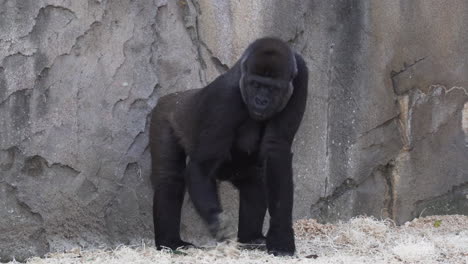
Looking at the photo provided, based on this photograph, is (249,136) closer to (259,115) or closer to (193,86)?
(259,115)

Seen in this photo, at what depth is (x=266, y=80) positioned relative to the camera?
13.9 ft

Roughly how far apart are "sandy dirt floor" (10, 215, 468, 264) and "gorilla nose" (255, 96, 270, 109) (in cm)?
67

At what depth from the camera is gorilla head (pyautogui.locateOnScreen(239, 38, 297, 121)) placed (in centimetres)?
421

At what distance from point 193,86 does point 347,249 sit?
50.5 inches

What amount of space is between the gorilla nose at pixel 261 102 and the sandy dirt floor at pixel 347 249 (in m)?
0.67

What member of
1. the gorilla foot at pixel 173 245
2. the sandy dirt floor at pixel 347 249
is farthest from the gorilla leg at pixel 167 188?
the sandy dirt floor at pixel 347 249

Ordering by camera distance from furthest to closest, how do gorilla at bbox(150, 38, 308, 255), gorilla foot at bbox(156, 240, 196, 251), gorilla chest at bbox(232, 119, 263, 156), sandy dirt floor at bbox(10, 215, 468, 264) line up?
gorilla foot at bbox(156, 240, 196, 251) < gorilla chest at bbox(232, 119, 263, 156) < gorilla at bbox(150, 38, 308, 255) < sandy dirt floor at bbox(10, 215, 468, 264)

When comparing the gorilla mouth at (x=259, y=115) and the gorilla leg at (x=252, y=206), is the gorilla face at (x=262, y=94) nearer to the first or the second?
the gorilla mouth at (x=259, y=115)

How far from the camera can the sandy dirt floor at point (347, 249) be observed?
4070 millimetres

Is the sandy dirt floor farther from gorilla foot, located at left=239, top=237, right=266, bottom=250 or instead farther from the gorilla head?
the gorilla head

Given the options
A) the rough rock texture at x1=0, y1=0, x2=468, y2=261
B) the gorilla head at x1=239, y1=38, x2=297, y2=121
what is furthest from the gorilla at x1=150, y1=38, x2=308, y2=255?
the rough rock texture at x1=0, y1=0, x2=468, y2=261

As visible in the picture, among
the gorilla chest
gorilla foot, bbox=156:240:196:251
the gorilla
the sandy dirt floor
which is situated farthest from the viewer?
gorilla foot, bbox=156:240:196:251

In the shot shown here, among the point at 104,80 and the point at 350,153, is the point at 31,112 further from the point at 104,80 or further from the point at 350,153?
the point at 350,153

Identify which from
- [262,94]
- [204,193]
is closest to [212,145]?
[204,193]
